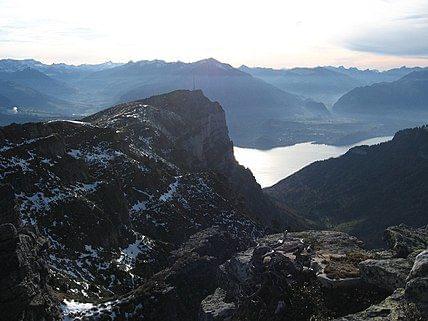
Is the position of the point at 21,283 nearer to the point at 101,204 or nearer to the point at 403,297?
the point at 403,297

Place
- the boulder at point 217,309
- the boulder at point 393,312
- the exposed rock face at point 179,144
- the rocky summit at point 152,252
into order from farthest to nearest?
1. the exposed rock face at point 179,144
2. the boulder at point 217,309
3. the rocky summit at point 152,252
4. the boulder at point 393,312

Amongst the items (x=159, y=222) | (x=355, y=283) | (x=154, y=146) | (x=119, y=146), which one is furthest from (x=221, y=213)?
(x=355, y=283)

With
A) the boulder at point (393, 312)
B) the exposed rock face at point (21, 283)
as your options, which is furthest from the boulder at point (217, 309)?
the exposed rock face at point (21, 283)

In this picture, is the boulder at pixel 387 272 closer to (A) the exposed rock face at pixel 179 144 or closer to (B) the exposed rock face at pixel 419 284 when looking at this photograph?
(B) the exposed rock face at pixel 419 284

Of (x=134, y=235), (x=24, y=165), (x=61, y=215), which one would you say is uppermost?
(x=24, y=165)

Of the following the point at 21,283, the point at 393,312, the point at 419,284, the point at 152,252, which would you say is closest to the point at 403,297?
the point at 393,312

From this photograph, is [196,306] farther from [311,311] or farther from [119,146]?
[119,146]

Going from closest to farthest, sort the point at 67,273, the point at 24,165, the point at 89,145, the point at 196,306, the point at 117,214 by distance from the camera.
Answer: the point at 67,273, the point at 196,306, the point at 24,165, the point at 117,214, the point at 89,145
